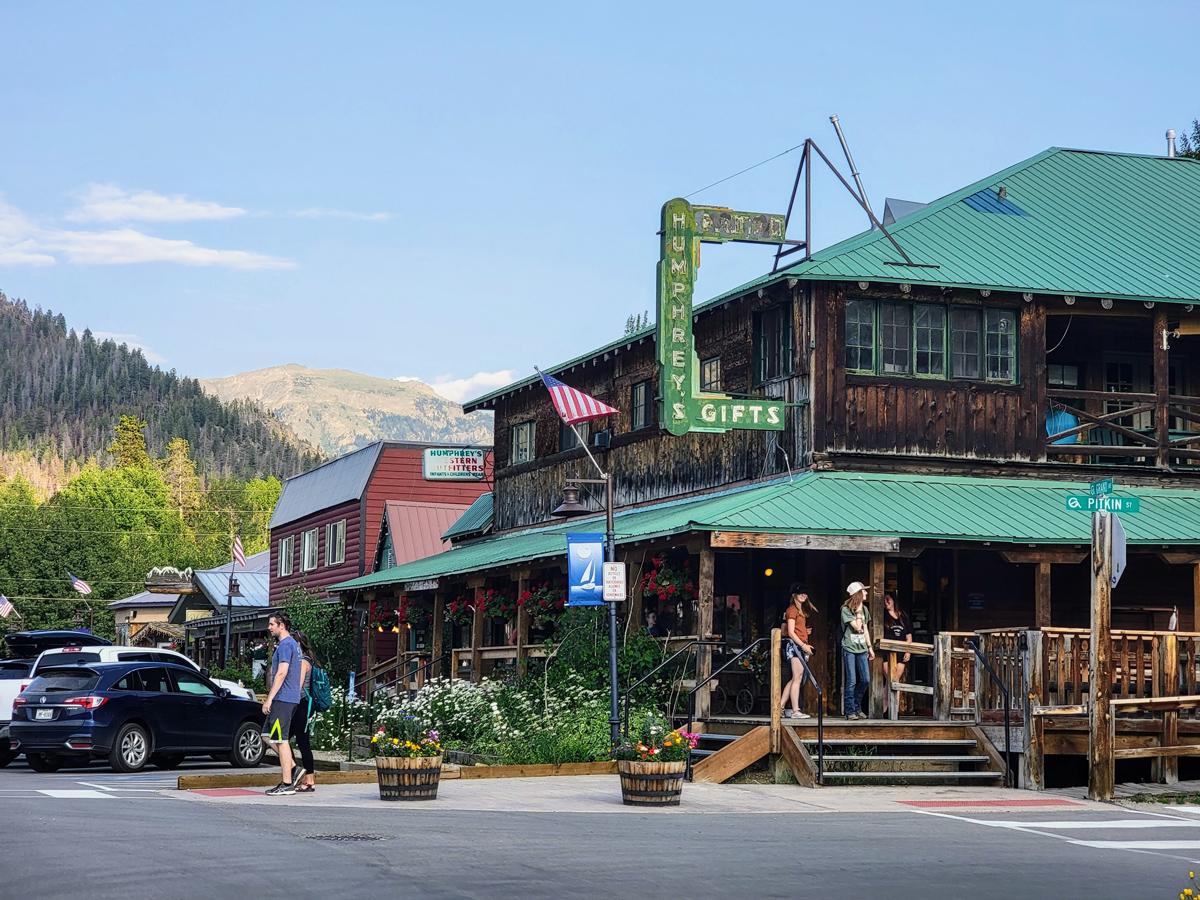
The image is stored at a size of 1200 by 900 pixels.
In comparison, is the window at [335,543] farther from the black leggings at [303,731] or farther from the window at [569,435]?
the black leggings at [303,731]

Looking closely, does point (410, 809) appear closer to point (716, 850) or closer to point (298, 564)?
point (716, 850)

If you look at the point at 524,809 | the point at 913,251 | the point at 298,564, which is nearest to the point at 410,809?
the point at 524,809

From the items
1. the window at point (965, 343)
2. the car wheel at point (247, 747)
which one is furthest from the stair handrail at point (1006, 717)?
the car wheel at point (247, 747)

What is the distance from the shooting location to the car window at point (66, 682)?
2309cm

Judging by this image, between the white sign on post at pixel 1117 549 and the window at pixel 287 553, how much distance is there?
40059mm

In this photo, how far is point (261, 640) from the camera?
56.1m

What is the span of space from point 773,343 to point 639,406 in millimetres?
5132

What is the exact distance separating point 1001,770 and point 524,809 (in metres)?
6.48

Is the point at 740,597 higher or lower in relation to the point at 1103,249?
lower

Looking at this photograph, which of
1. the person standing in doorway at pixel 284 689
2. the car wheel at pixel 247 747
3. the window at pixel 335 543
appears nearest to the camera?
the person standing in doorway at pixel 284 689

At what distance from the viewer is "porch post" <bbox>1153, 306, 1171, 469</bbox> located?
2598 cm

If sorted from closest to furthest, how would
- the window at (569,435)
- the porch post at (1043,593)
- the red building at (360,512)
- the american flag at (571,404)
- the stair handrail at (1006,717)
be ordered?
the stair handrail at (1006,717)
the porch post at (1043,593)
the american flag at (571,404)
the window at (569,435)
the red building at (360,512)

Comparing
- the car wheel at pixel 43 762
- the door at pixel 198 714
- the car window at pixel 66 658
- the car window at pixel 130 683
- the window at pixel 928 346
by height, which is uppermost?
the window at pixel 928 346

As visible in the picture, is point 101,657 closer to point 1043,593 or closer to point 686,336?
point 686,336
